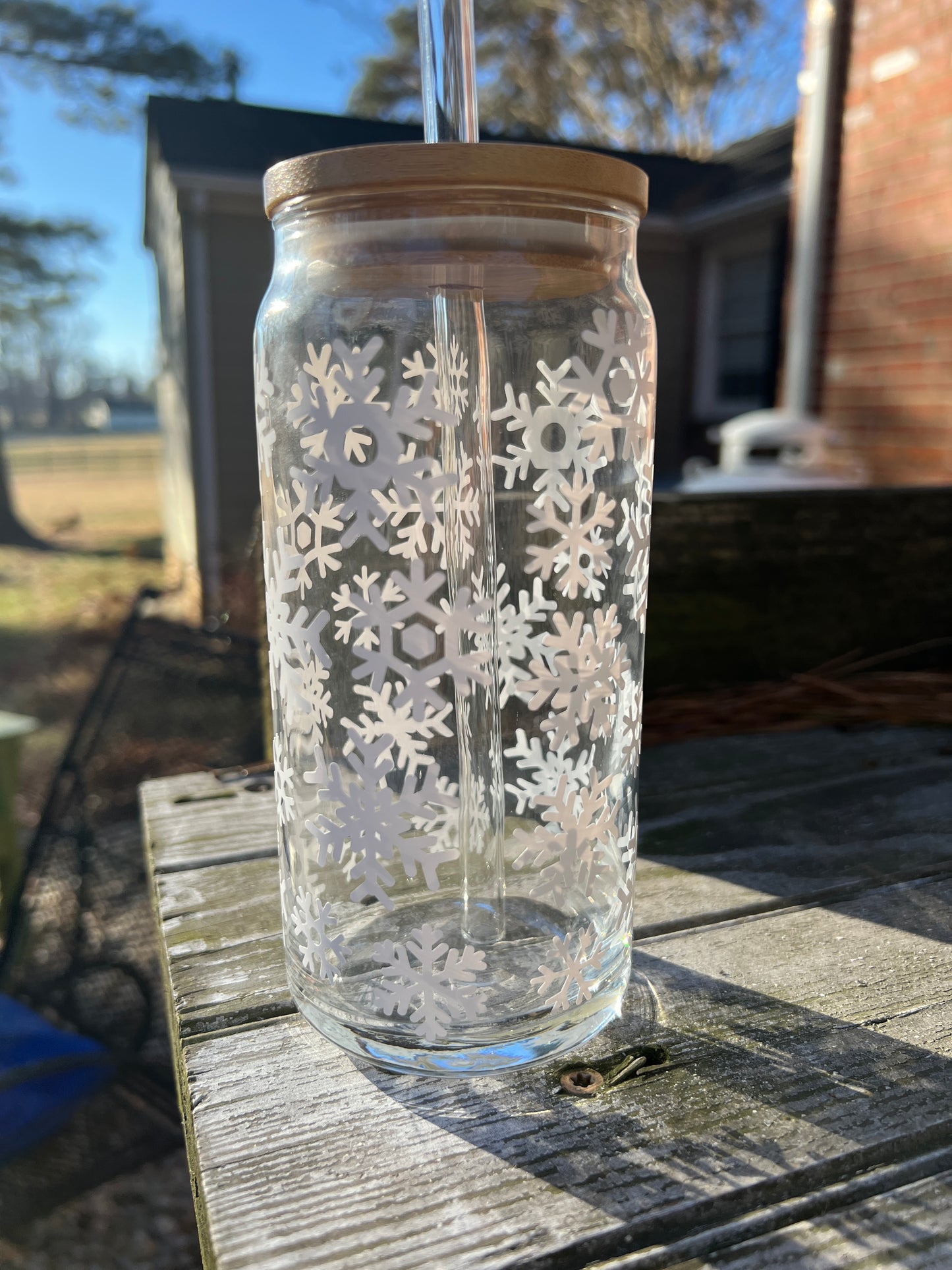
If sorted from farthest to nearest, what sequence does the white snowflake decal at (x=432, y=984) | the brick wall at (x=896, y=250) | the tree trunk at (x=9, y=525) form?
the tree trunk at (x=9, y=525), the brick wall at (x=896, y=250), the white snowflake decal at (x=432, y=984)

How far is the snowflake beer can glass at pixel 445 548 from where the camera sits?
1.85 ft

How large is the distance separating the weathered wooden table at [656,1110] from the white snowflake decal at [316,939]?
6cm

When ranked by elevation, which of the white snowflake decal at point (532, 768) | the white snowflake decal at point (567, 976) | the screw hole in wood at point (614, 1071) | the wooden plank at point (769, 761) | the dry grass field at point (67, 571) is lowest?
the dry grass field at point (67, 571)

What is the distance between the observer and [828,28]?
11.6 ft

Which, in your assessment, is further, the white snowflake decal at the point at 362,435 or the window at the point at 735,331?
the window at the point at 735,331

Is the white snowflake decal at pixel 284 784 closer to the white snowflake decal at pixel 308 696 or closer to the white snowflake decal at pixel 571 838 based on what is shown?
the white snowflake decal at pixel 308 696

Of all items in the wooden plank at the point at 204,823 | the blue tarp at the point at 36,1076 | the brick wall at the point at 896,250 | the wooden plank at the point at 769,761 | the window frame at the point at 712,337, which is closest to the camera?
the wooden plank at the point at 204,823

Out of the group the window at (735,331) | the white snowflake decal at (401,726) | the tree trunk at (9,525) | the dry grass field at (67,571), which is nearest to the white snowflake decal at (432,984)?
the white snowflake decal at (401,726)

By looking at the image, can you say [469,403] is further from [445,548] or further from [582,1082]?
[582,1082]

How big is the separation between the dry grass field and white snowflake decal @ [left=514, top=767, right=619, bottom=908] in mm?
4845

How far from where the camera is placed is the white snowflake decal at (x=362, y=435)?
57 cm

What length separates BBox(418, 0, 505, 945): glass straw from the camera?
61cm

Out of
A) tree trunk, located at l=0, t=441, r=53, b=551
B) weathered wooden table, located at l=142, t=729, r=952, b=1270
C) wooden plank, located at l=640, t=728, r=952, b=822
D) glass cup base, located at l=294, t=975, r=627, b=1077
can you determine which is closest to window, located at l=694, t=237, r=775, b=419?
wooden plank, located at l=640, t=728, r=952, b=822

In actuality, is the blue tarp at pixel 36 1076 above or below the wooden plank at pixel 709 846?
below
